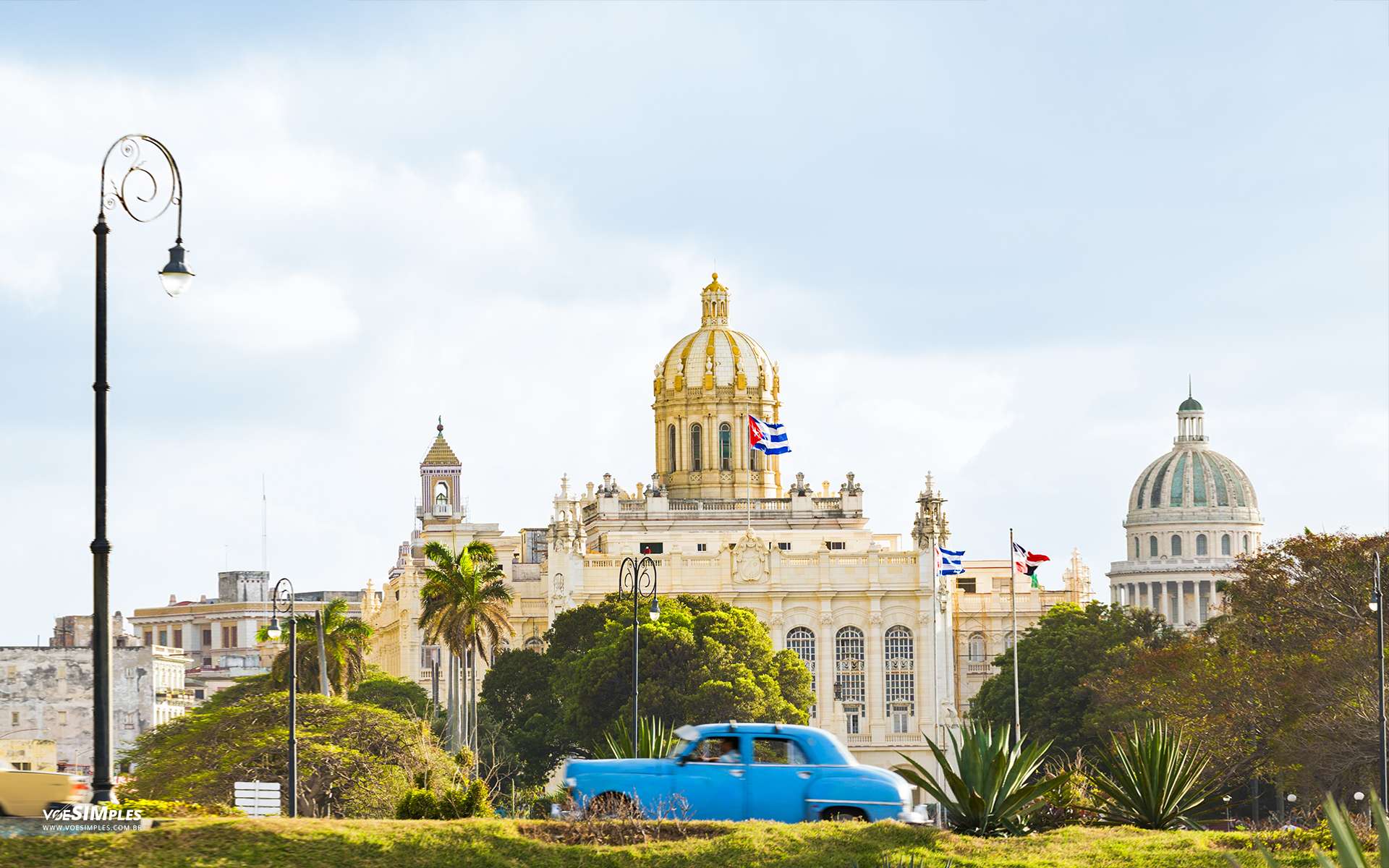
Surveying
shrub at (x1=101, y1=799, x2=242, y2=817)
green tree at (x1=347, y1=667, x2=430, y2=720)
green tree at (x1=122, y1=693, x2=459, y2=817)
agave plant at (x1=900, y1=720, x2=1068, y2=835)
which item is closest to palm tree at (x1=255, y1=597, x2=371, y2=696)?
green tree at (x1=347, y1=667, x2=430, y2=720)

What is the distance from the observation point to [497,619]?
261 ft

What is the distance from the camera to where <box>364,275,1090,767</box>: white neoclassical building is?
380ft

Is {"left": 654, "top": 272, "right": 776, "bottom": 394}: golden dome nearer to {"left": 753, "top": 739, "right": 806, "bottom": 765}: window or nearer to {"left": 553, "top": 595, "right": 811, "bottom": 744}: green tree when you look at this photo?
{"left": 553, "top": 595, "right": 811, "bottom": 744}: green tree

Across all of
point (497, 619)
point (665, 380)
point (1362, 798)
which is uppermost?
point (665, 380)

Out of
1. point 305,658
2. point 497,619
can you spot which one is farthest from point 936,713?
point 305,658

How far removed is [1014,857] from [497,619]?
5560 centimetres

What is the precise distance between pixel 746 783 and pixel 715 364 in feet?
351

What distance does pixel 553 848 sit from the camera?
2384 centimetres

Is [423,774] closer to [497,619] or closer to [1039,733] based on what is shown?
[497,619]

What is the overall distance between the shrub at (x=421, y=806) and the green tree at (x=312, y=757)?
1503cm

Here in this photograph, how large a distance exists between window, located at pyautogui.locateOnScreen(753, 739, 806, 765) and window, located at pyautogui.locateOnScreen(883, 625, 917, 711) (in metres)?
88.9

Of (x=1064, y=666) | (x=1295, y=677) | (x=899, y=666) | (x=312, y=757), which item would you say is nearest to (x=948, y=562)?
(x=899, y=666)

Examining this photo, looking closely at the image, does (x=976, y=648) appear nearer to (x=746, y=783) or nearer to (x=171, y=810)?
(x=746, y=783)

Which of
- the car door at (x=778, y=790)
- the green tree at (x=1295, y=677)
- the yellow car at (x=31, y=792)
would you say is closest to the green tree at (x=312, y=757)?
the car door at (x=778, y=790)
